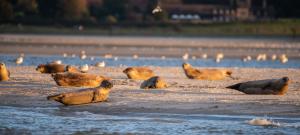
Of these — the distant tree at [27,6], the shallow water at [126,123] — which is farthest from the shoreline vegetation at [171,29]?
the shallow water at [126,123]

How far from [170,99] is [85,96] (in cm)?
192

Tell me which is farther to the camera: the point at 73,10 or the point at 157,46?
the point at 73,10

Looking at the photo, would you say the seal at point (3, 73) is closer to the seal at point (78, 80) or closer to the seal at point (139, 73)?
the seal at point (78, 80)

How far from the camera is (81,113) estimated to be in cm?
1519

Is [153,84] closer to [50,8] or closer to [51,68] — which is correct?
[51,68]

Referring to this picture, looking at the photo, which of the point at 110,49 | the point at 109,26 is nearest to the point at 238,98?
the point at 110,49

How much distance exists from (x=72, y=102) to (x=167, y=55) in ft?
78.4

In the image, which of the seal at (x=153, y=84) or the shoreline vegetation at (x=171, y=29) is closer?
the seal at (x=153, y=84)

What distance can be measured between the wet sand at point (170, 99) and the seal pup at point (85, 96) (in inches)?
5.0

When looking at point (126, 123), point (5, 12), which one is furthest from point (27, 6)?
point (126, 123)

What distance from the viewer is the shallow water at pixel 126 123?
1342cm

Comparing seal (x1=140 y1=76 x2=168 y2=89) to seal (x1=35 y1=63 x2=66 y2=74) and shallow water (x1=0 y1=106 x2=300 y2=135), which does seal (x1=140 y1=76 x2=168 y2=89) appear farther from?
seal (x1=35 y1=63 x2=66 y2=74)

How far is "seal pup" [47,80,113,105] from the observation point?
1565cm

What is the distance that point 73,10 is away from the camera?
82125 mm
